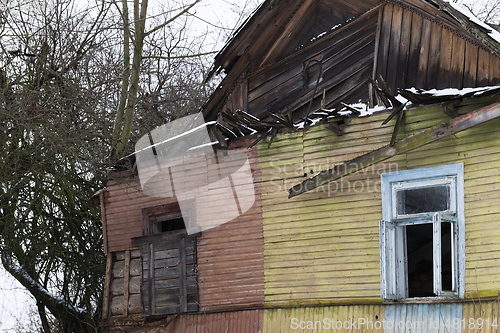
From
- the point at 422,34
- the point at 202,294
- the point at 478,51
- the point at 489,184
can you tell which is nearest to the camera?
the point at 489,184

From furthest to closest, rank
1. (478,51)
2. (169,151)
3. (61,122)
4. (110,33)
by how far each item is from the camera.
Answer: (110,33) < (61,122) < (169,151) < (478,51)

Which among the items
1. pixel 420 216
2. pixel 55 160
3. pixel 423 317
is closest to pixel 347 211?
pixel 420 216

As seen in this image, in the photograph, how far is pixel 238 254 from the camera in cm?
958

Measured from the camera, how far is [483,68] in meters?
7.77

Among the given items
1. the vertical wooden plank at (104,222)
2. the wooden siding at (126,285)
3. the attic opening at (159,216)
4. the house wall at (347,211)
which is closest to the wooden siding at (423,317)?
the house wall at (347,211)

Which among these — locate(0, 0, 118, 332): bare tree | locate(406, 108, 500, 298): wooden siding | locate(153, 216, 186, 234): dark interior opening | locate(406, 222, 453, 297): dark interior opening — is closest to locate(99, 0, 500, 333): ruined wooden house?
locate(406, 108, 500, 298): wooden siding

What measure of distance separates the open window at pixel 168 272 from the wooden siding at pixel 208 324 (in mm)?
249

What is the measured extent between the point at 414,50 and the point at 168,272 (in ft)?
18.6

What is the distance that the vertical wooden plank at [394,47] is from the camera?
28.8 feet

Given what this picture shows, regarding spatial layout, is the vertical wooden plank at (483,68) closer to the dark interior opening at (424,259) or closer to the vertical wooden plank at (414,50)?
the vertical wooden plank at (414,50)

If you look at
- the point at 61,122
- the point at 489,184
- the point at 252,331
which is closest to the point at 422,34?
the point at 489,184

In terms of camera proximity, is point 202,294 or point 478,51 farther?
point 202,294

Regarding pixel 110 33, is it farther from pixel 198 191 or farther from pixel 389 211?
pixel 389 211

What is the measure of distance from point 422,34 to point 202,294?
560cm
